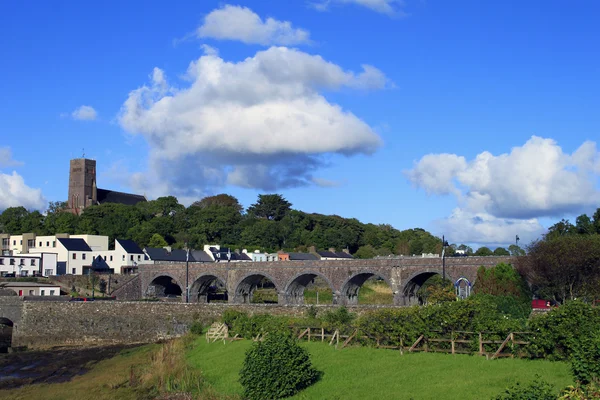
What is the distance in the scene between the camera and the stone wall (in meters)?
49.2

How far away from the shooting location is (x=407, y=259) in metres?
63.0

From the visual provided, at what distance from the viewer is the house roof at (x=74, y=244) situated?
9081 cm

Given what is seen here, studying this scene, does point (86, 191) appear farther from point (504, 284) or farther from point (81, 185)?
point (504, 284)

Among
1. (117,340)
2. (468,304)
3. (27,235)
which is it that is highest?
(27,235)

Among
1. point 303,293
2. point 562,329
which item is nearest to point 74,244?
point 303,293

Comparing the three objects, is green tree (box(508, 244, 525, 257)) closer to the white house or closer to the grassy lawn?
the grassy lawn

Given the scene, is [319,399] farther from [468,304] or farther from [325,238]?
[325,238]

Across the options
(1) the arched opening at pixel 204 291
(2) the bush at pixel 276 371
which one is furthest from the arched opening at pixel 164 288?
(2) the bush at pixel 276 371

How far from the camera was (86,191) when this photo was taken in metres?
139

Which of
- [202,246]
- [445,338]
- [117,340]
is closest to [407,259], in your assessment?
[117,340]

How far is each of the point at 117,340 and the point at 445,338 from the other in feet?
105

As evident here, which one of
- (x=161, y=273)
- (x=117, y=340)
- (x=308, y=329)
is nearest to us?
(x=308, y=329)

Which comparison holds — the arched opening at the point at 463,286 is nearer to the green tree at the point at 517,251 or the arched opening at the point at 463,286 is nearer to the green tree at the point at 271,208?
the green tree at the point at 517,251

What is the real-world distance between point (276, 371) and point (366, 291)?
60.6 meters
